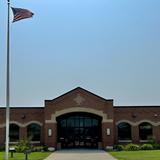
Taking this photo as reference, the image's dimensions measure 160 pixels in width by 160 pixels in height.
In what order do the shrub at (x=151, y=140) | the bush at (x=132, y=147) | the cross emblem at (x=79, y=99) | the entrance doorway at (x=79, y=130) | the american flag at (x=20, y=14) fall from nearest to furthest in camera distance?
the american flag at (x=20, y=14)
the bush at (x=132, y=147)
the cross emblem at (x=79, y=99)
the shrub at (x=151, y=140)
the entrance doorway at (x=79, y=130)

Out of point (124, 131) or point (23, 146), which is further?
point (124, 131)

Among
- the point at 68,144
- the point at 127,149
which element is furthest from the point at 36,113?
the point at 127,149

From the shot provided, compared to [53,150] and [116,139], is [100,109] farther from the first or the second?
[53,150]

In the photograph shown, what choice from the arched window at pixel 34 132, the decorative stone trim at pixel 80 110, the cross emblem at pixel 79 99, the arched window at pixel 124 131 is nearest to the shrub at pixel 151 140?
the arched window at pixel 124 131

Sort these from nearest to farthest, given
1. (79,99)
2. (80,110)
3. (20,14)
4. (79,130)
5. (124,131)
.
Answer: (20,14) < (80,110) < (79,99) < (124,131) < (79,130)

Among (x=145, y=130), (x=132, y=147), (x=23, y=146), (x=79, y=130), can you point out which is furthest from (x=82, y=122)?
(x=23, y=146)

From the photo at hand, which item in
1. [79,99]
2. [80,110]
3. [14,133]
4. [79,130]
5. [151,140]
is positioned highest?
[79,99]

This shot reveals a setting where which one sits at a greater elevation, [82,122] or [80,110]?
[80,110]

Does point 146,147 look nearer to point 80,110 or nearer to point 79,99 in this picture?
point 80,110

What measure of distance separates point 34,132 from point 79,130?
5323 mm

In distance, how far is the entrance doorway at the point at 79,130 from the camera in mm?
46281

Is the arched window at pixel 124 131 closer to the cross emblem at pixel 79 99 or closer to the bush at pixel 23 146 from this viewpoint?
the cross emblem at pixel 79 99

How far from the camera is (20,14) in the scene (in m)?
23.8

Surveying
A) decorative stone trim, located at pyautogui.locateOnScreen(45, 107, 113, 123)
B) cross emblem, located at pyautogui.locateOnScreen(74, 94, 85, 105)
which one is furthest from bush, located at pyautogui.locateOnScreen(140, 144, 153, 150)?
cross emblem, located at pyautogui.locateOnScreen(74, 94, 85, 105)
